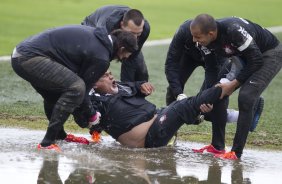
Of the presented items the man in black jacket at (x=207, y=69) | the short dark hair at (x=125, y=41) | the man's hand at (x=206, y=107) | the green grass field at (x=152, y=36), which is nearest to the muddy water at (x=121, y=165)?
the man in black jacket at (x=207, y=69)

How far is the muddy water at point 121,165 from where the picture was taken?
255 inches

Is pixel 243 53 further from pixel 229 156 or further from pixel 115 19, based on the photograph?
pixel 115 19

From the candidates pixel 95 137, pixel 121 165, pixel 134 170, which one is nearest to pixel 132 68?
pixel 95 137

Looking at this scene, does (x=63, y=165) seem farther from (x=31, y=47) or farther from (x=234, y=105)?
(x=234, y=105)

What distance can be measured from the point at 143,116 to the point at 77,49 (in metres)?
1.23

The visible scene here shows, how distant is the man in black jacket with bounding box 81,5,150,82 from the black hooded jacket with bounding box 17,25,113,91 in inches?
56.3

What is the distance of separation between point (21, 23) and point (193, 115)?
18.1m

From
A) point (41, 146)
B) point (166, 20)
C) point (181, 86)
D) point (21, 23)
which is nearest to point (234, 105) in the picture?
point (181, 86)

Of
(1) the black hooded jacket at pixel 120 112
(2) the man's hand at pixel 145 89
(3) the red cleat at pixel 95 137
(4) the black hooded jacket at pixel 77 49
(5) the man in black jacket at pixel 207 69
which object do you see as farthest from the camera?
(3) the red cleat at pixel 95 137

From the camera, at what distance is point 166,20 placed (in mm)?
29219

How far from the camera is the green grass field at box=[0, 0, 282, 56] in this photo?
24836 millimetres

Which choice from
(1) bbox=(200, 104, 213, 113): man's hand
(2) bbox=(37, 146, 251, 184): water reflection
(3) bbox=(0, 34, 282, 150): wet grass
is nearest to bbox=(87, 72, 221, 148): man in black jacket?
(1) bbox=(200, 104, 213, 113): man's hand

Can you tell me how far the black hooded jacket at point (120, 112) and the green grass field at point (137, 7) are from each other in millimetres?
12777

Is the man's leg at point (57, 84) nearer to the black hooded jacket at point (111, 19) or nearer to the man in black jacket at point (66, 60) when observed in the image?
the man in black jacket at point (66, 60)
